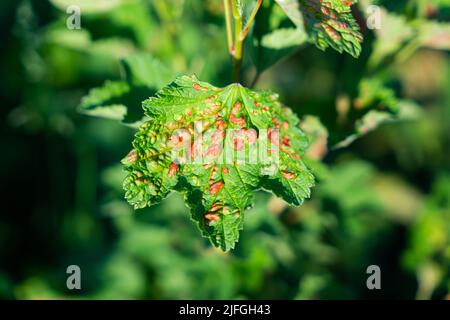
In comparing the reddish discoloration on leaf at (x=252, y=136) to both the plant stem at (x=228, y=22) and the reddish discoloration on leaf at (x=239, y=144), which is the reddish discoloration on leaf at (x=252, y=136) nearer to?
the reddish discoloration on leaf at (x=239, y=144)

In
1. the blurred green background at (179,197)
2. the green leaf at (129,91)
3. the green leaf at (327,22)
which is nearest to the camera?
the green leaf at (327,22)

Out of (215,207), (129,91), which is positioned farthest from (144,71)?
(215,207)

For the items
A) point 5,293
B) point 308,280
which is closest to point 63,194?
point 5,293

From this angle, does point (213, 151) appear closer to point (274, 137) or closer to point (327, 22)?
point (274, 137)

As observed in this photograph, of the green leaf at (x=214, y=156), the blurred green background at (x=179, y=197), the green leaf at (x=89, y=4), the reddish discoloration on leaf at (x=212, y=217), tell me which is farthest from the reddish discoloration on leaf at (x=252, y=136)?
the green leaf at (x=89, y=4)

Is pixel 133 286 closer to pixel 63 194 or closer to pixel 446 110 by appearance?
pixel 63 194
